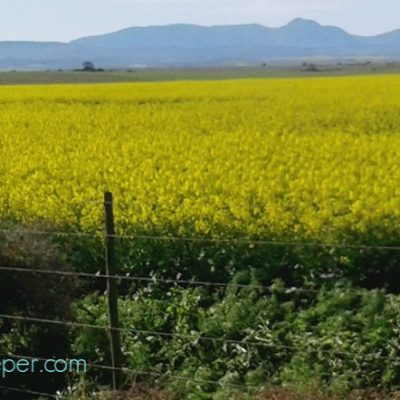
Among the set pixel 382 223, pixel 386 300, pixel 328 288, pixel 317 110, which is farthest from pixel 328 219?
pixel 317 110

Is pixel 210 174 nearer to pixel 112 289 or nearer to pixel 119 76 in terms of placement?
pixel 112 289

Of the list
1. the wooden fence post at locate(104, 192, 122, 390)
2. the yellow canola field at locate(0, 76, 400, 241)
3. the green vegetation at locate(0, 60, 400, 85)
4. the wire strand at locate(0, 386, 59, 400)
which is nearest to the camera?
the wooden fence post at locate(104, 192, 122, 390)

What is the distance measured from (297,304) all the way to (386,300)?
0.83 m

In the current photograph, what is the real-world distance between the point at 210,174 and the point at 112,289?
5.24m

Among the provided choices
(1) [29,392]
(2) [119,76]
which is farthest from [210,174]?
(2) [119,76]

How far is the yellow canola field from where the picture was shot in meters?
9.51

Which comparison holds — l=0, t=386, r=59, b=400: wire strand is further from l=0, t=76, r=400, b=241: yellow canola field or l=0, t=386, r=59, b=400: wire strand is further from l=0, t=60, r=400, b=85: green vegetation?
l=0, t=60, r=400, b=85: green vegetation

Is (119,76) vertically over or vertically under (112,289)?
under

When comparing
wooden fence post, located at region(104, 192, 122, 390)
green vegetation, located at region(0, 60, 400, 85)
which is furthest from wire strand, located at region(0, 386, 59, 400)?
green vegetation, located at region(0, 60, 400, 85)

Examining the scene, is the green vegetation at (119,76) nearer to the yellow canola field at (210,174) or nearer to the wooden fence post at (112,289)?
the yellow canola field at (210,174)

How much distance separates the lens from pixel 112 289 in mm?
6438

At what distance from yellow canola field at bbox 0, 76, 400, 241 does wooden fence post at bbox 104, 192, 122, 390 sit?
2823mm

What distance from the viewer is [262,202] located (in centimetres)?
997

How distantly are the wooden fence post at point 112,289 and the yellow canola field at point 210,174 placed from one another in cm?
282
